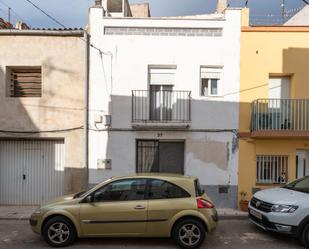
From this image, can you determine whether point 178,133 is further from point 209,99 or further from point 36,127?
point 36,127

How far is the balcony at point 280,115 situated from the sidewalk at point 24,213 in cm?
251

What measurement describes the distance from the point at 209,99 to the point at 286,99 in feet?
7.89

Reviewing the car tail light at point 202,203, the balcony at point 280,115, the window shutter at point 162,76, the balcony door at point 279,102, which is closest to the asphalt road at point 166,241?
the car tail light at point 202,203

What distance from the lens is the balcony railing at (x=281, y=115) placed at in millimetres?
10211

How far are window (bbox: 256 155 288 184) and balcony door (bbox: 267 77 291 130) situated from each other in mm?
1131

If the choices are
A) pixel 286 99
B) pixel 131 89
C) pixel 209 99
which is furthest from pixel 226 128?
pixel 131 89

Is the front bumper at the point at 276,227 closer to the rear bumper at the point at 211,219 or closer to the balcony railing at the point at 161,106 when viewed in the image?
the rear bumper at the point at 211,219

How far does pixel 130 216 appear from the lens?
6.54m

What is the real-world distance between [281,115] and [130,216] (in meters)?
6.25

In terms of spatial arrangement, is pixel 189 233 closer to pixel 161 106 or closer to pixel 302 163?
pixel 161 106

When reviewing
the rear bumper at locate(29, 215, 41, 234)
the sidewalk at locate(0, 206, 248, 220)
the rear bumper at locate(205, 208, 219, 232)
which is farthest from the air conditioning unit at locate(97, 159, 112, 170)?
the rear bumper at locate(205, 208, 219, 232)

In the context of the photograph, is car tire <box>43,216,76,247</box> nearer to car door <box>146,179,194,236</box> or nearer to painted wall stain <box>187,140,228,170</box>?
car door <box>146,179,194,236</box>

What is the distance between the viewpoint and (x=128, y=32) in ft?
34.7

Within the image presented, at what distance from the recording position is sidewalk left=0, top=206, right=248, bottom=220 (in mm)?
9039
